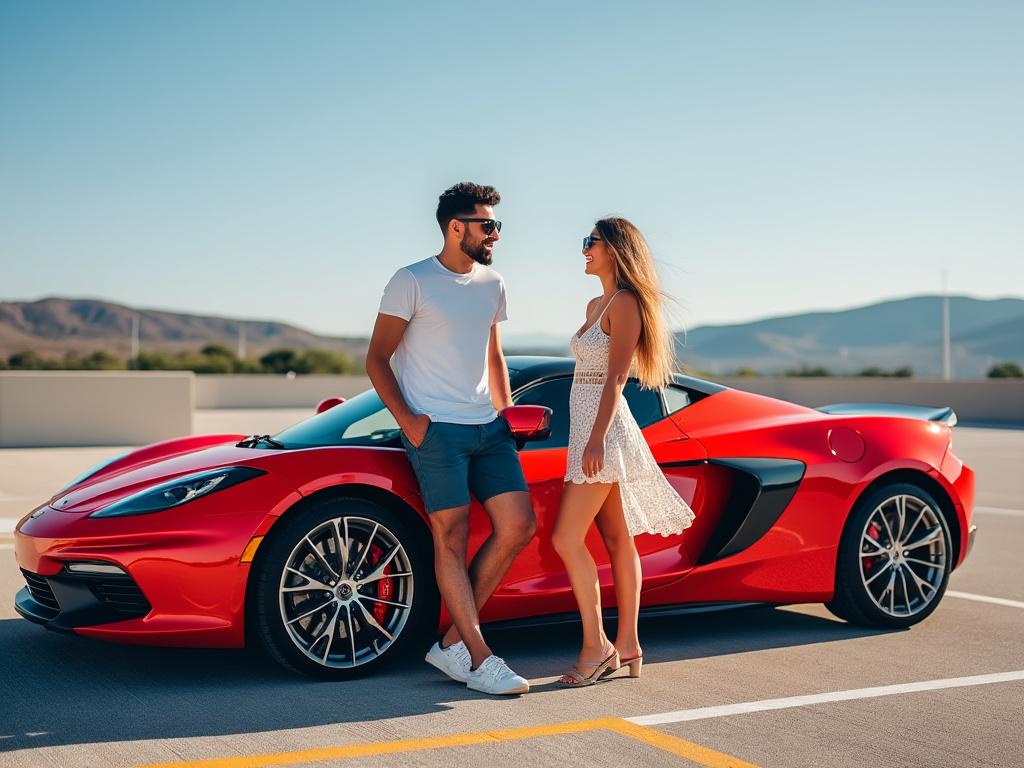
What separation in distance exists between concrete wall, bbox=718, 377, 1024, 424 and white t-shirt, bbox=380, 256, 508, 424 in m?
24.7

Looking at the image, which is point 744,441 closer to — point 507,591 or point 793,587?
point 793,587

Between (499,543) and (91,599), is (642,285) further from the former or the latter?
(91,599)

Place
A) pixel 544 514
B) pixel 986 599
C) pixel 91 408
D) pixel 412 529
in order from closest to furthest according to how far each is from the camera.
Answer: pixel 412 529 < pixel 544 514 < pixel 986 599 < pixel 91 408

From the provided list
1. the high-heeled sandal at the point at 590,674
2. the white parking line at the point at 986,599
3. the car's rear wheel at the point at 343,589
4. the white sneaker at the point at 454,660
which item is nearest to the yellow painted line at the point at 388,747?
the high-heeled sandal at the point at 590,674

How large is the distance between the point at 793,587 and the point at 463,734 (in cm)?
219

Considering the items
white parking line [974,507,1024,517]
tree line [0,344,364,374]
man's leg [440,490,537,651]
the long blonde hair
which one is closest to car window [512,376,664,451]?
the long blonde hair

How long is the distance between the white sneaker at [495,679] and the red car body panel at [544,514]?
396 millimetres

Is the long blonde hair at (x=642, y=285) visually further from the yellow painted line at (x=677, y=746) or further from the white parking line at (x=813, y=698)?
the yellow painted line at (x=677, y=746)

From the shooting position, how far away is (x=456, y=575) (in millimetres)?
4809

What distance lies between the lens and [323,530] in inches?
191

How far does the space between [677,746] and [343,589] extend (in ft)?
4.95

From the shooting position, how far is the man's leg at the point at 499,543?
4.87 meters

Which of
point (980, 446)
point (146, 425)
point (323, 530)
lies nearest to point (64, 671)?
point (323, 530)

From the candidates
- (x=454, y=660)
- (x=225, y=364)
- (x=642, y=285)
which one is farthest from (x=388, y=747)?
(x=225, y=364)
